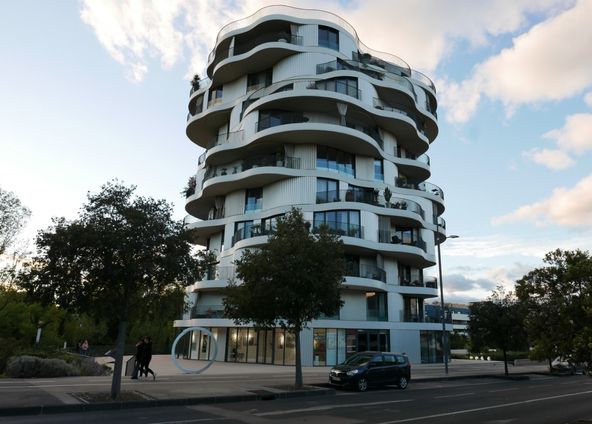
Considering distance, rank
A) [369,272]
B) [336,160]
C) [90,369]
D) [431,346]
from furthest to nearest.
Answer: [431,346] < [336,160] < [369,272] < [90,369]

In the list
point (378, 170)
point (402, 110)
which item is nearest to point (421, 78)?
point (402, 110)

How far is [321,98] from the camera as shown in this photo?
36.6 meters

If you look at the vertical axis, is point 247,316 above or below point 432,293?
below

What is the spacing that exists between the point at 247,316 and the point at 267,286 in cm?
194

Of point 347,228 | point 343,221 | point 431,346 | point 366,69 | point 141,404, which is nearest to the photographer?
point 141,404

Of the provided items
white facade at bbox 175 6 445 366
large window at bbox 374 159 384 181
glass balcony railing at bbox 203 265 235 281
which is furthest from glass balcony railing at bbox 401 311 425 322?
glass balcony railing at bbox 203 265 235 281

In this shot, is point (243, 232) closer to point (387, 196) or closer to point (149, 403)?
point (387, 196)

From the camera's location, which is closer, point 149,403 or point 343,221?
point 149,403

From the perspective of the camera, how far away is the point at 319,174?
3684 centimetres

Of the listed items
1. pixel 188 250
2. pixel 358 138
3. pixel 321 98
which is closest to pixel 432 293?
pixel 358 138

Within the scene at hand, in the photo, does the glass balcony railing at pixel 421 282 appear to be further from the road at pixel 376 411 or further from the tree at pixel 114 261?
the tree at pixel 114 261

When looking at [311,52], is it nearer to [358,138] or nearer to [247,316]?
[358,138]

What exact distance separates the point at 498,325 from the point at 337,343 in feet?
35.9

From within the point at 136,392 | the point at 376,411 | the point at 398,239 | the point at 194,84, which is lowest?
the point at 376,411
